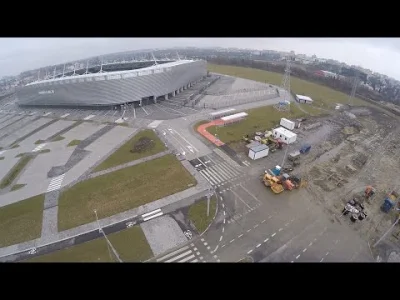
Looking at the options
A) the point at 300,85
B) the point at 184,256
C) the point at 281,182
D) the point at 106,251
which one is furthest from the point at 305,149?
the point at 300,85

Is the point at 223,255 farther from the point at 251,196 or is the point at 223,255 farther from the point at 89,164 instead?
the point at 89,164

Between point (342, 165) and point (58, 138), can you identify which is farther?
point (58, 138)

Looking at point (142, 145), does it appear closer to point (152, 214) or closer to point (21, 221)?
point (152, 214)

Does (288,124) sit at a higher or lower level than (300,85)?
higher

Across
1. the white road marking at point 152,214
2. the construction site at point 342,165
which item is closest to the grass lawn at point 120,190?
the white road marking at point 152,214

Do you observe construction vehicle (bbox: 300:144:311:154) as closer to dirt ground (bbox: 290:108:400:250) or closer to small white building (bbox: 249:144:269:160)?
dirt ground (bbox: 290:108:400:250)
